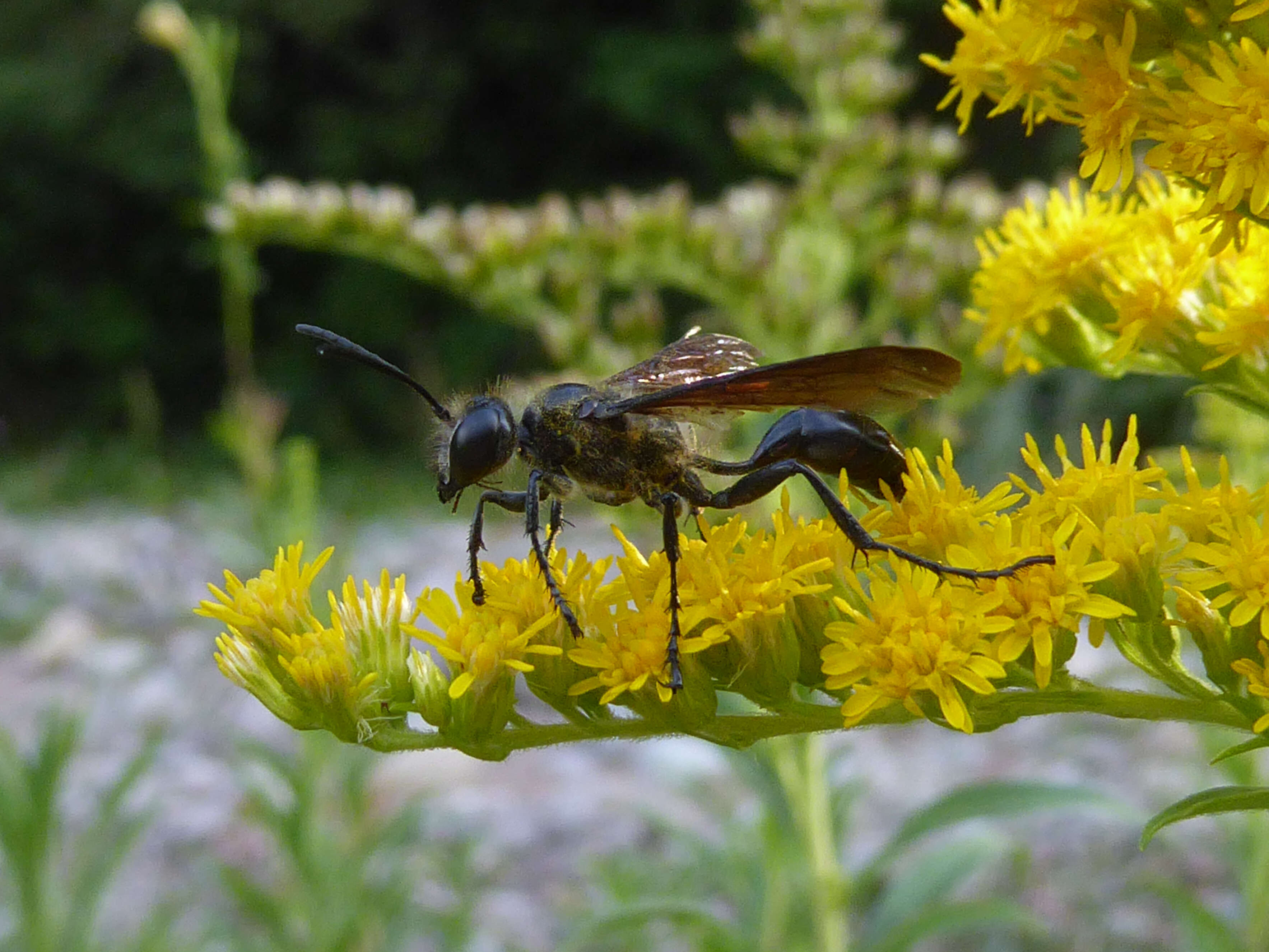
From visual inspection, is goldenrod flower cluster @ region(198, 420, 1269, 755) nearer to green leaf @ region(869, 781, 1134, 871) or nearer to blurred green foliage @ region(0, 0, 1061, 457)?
green leaf @ region(869, 781, 1134, 871)

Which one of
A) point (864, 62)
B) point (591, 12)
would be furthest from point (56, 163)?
point (864, 62)

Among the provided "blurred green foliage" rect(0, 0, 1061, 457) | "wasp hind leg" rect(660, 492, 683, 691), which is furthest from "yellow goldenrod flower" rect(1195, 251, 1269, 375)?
"blurred green foliage" rect(0, 0, 1061, 457)

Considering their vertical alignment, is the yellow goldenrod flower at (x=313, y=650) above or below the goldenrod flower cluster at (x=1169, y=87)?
below

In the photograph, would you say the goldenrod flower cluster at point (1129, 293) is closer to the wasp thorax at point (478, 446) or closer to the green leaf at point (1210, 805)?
the green leaf at point (1210, 805)

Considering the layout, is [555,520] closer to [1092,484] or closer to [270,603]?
[270,603]

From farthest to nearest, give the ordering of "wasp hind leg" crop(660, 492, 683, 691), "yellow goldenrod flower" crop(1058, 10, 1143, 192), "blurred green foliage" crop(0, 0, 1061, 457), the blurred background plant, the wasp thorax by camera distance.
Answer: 1. "blurred green foliage" crop(0, 0, 1061, 457)
2. the blurred background plant
3. the wasp thorax
4. "wasp hind leg" crop(660, 492, 683, 691)
5. "yellow goldenrod flower" crop(1058, 10, 1143, 192)

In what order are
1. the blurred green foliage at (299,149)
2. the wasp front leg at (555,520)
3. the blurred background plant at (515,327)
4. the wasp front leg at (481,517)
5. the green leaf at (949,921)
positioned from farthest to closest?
1. the blurred green foliage at (299,149)
2. the blurred background plant at (515,327)
3. the green leaf at (949,921)
4. the wasp front leg at (555,520)
5. the wasp front leg at (481,517)

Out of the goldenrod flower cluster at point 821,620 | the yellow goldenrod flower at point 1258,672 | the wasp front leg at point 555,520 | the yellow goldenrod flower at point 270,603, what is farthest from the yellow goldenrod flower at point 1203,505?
the yellow goldenrod flower at point 270,603

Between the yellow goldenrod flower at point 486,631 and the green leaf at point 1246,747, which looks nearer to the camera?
the green leaf at point 1246,747
